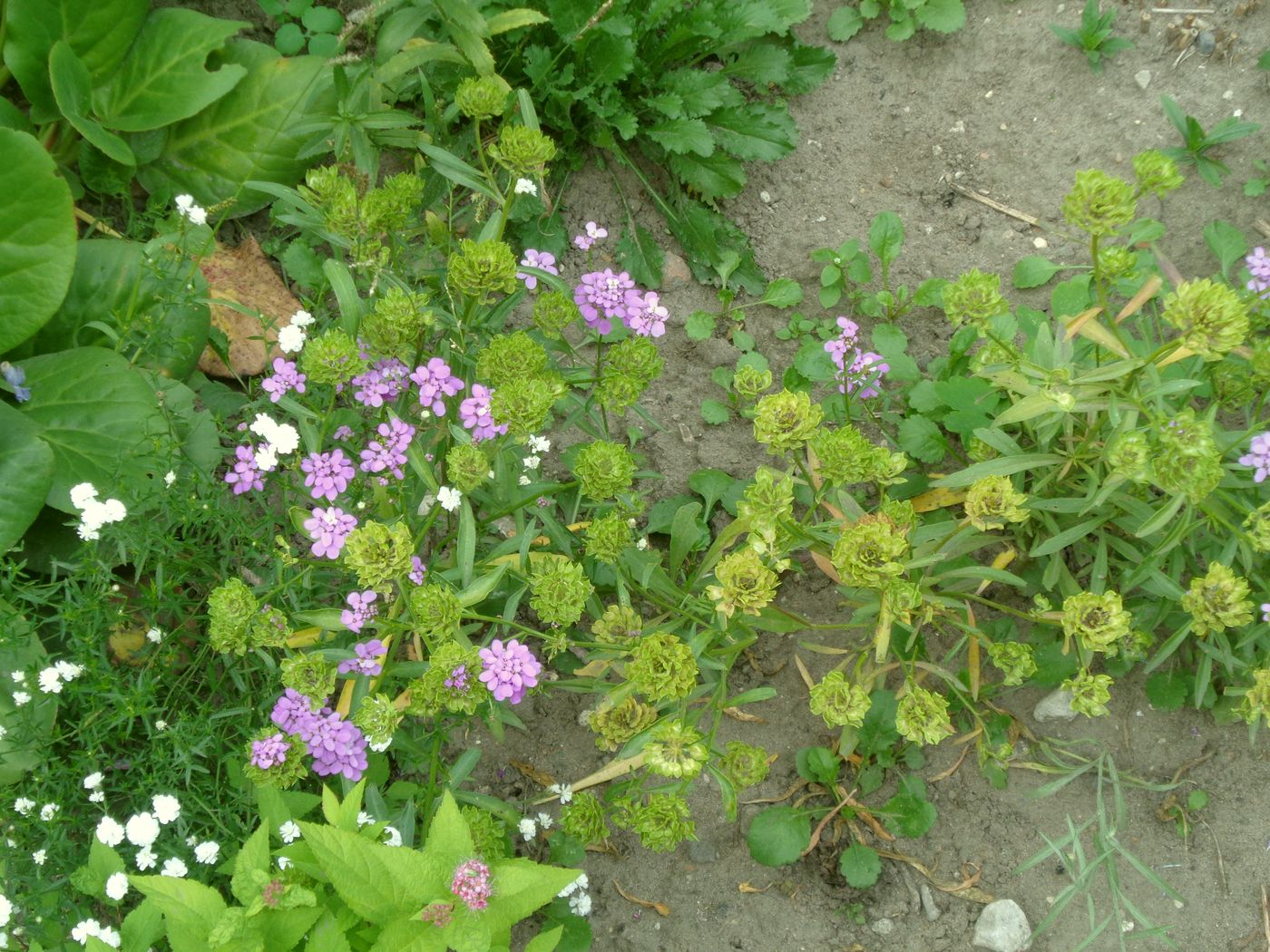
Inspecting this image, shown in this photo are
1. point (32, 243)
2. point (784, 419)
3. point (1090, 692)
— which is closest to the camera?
point (784, 419)

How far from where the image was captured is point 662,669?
6.36 ft

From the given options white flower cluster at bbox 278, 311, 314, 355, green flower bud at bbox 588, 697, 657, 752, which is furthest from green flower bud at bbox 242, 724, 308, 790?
white flower cluster at bbox 278, 311, 314, 355

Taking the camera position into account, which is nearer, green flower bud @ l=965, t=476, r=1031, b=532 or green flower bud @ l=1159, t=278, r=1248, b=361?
green flower bud @ l=1159, t=278, r=1248, b=361

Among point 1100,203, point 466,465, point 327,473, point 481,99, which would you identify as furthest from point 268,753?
point 1100,203

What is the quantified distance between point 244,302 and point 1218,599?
2.63m

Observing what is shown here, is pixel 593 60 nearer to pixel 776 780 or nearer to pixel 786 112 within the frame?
pixel 786 112

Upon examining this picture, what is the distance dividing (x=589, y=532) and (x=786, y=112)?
68.9 inches

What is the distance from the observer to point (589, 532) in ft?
7.02

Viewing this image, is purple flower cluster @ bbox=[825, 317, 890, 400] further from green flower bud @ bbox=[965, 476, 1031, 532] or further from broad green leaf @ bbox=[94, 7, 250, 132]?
broad green leaf @ bbox=[94, 7, 250, 132]

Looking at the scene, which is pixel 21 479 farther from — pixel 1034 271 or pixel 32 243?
pixel 1034 271

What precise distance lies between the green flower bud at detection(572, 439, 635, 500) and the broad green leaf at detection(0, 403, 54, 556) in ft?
4.47

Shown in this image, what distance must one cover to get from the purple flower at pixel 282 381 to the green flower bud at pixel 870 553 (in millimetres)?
1174

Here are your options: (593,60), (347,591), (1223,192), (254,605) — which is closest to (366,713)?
(254,605)

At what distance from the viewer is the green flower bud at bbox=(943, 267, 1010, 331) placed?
6.72 ft
